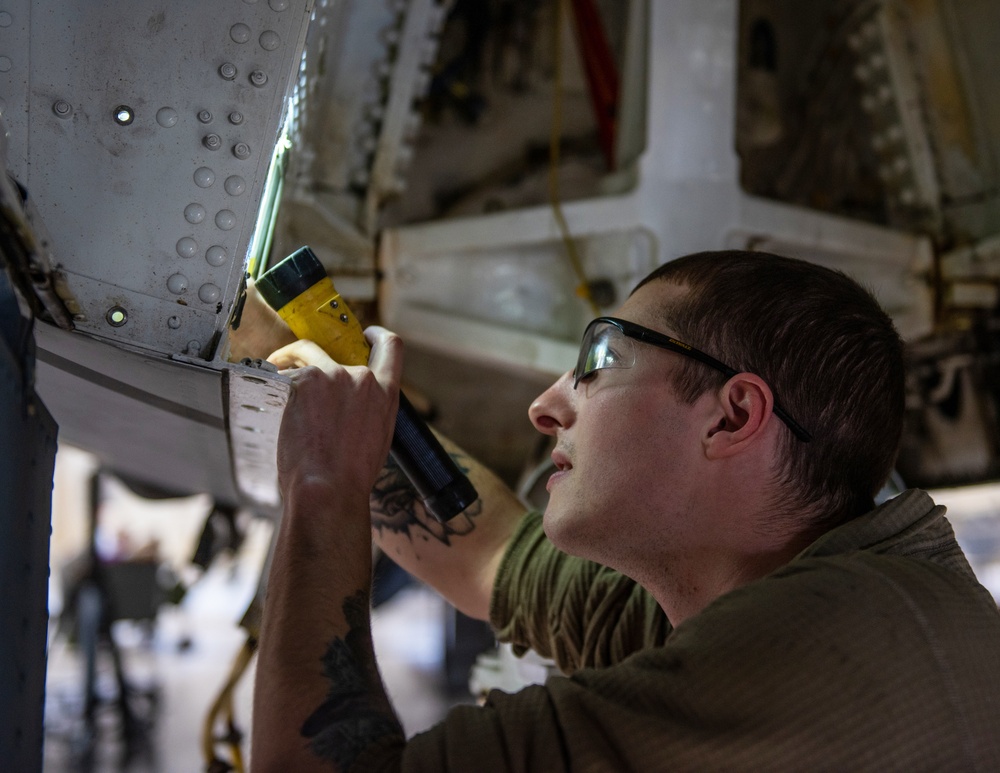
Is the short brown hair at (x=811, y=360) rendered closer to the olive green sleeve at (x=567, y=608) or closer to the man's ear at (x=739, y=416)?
the man's ear at (x=739, y=416)

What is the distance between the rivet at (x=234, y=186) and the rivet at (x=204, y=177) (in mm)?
20

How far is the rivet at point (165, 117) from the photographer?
47.6 inches

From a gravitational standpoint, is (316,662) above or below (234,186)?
below

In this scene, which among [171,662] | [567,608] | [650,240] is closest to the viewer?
[567,608]

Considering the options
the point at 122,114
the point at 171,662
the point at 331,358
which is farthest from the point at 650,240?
the point at 171,662

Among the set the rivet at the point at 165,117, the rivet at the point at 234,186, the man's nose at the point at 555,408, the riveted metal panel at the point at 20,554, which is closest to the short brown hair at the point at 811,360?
the man's nose at the point at 555,408

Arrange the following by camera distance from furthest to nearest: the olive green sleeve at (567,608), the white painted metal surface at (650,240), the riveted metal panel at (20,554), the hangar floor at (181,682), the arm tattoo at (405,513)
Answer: the hangar floor at (181,682)
the white painted metal surface at (650,240)
the arm tattoo at (405,513)
the olive green sleeve at (567,608)
the riveted metal panel at (20,554)

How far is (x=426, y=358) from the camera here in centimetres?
324

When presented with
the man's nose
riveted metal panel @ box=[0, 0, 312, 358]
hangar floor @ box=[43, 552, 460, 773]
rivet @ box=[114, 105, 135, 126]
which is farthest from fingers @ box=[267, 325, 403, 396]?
hangar floor @ box=[43, 552, 460, 773]

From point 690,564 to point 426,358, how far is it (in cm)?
199

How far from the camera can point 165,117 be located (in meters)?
1.21

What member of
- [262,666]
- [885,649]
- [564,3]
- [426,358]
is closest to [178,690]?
[426,358]

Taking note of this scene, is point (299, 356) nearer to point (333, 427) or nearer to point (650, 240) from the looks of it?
point (333, 427)

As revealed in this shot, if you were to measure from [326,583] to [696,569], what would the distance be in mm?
536
